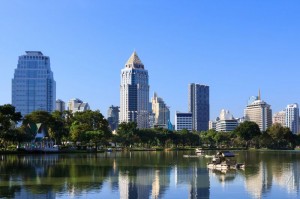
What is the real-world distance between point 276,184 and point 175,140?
136m

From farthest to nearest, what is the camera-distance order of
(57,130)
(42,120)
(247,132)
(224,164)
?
(247,132)
(57,130)
(42,120)
(224,164)

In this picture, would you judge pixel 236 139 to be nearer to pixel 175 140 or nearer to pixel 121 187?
pixel 175 140

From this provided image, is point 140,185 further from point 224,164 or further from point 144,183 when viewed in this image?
point 224,164

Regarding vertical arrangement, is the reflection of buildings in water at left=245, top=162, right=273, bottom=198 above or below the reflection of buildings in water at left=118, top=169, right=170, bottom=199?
below

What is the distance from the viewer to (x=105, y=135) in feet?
440

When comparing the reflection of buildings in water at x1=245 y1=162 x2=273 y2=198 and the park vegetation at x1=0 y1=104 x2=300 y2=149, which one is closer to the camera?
the reflection of buildings in water at x1=245 y1=162 x2=273 y2=198

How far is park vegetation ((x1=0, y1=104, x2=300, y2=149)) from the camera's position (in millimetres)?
102387

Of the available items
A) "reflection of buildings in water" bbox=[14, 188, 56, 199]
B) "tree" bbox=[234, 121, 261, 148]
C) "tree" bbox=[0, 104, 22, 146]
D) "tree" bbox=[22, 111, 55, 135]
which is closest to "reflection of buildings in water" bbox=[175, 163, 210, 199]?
"reflection of buildings in water" bbox=[14, 188, 56, 199]

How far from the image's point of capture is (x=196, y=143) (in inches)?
7461

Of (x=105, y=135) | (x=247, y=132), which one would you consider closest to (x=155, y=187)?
(x=105, y=135)

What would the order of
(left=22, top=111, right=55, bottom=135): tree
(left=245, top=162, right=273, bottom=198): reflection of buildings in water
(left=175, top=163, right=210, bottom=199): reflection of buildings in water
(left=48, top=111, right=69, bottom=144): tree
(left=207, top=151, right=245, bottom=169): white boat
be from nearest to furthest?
(left=175, top=163, right=210, bottom=199): reflection of buildings in water → (left=245, top=162, right=273, bottom=198): reflection of buildings in water → (left=207, top=151, right=245, bottom=169): white boat → (left=22, top=111, right=55, bottom=135): tree → (left=48, top=111, right=69, bottom=144): tree

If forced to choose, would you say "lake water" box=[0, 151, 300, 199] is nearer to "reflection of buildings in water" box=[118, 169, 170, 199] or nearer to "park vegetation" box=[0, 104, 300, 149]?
"reflection of buildings in water" box=[118, 169, 170, 199]

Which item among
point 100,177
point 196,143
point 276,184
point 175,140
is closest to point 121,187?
point 100,177

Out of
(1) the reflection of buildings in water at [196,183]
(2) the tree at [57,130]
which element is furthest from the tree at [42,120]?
(1) the reflection of buildings in water at [196,183]
